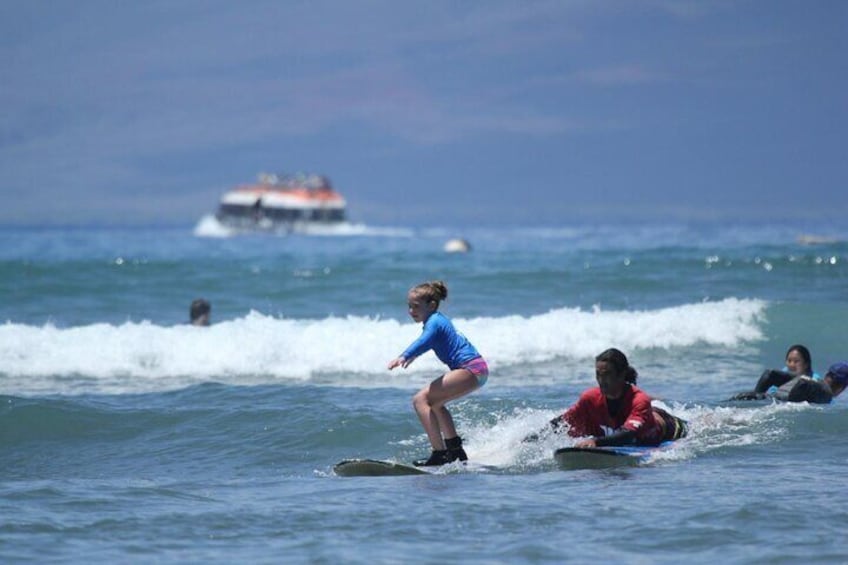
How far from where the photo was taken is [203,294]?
2856cm

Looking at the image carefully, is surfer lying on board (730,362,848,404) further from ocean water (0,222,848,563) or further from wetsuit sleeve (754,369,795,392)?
ocean water (0,222,848,563)

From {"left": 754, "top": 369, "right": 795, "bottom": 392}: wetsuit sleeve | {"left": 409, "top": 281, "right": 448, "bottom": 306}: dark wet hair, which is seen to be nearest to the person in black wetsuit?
{"left": 754, "top": 369, "right": 795, "bottom": 392}: wetsuit sleeve

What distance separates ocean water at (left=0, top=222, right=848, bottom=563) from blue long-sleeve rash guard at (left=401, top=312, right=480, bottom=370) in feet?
2.99

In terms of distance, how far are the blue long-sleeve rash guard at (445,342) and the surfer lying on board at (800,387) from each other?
4169mm

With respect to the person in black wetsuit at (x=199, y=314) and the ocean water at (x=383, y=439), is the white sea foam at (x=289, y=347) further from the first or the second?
the person in black wetsuit at (x=199, y=314)

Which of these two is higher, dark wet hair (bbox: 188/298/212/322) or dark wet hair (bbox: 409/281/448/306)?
dark wet hair (bbox: 188/298/212/322)

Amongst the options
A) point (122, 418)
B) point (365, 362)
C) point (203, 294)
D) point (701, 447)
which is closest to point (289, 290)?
point (203, 294)

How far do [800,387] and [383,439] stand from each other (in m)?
4.28

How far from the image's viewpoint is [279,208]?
81500 mm

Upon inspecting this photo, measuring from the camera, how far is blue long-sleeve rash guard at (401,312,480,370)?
32.3 ft

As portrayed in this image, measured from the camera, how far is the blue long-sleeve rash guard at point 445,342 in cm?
984

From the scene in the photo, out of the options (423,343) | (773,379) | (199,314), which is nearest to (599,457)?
(423,343)

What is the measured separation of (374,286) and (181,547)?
72.8ft

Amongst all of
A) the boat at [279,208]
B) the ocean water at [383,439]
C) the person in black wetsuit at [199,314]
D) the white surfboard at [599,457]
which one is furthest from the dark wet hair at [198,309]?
the boat at [279,208]
